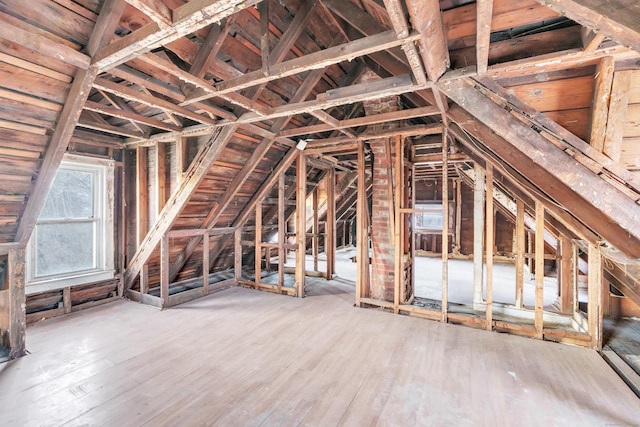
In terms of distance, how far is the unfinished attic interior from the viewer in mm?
1584

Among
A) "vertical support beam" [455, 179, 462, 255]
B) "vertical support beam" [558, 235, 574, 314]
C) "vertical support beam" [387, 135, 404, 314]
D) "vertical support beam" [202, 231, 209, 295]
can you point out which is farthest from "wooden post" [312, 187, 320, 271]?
"vertical support beam" [455, 179, 462, 255]

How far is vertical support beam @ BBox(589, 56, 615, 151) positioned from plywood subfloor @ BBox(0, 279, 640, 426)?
1.77 m

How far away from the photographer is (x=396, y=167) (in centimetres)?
358

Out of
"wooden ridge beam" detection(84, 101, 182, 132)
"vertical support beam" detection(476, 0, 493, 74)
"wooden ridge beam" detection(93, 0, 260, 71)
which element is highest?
"wooden ridge beam" detection(84, 101, 182, 132)

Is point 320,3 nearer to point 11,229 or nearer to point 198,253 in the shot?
point 11,229

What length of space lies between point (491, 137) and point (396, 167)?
51.7 inches

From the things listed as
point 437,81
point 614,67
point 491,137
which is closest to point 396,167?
point 491,137

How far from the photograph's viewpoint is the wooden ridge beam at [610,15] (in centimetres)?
87

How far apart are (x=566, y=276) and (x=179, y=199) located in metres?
4.92

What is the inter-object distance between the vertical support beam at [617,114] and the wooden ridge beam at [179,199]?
9.90 ft

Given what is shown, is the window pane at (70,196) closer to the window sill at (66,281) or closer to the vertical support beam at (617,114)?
the window sill at (66,281)

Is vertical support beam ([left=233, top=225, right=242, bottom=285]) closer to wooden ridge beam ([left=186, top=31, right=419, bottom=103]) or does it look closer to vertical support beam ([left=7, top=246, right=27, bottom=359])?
vertical support beam ([left=7, top=246, right=27, bottom=359])

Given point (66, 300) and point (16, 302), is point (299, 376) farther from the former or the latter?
point (66, 300)

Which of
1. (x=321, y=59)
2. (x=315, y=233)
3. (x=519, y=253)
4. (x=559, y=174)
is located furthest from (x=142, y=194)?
(x=519, y=253)
